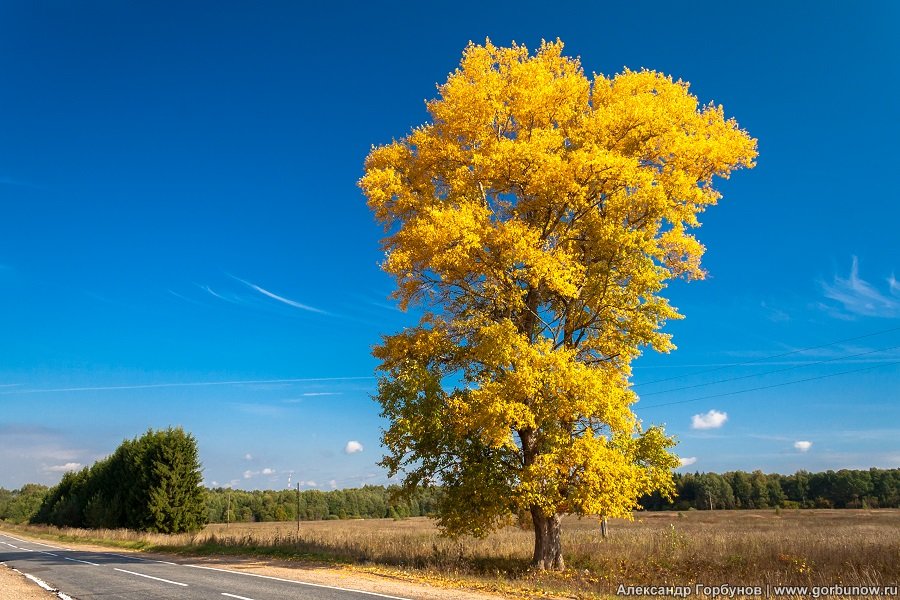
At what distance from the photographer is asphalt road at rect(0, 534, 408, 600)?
44.2 feet

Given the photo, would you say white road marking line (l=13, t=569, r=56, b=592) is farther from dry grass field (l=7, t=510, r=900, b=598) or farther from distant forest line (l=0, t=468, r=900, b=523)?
distant forest line (l=0, t=468, r=900, b=523)

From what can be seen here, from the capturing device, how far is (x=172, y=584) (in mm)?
16125

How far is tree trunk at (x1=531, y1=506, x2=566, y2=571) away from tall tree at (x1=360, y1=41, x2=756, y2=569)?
0.05 m

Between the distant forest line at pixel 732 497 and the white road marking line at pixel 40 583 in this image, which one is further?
the distant forest line at pixel 732 497

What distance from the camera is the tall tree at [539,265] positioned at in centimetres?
1706

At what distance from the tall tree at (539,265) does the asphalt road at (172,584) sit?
509 centimetres

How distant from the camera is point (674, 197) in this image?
1878 cm

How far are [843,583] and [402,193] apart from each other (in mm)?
17046

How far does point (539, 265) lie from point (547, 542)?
29.1ft

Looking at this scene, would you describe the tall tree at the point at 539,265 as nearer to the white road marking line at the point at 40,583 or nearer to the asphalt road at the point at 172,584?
the asphalt road at the point at 172,584

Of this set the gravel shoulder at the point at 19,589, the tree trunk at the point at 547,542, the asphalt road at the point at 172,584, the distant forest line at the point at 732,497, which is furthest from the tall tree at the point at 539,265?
the distant forest line at the point at 732,497

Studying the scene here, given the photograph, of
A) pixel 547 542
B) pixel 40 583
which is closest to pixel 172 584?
pixel 40 583

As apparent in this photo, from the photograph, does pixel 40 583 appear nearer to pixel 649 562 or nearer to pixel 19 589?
pixel 19 589

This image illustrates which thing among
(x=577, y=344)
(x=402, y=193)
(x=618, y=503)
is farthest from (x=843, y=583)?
(x=402, y=193)
